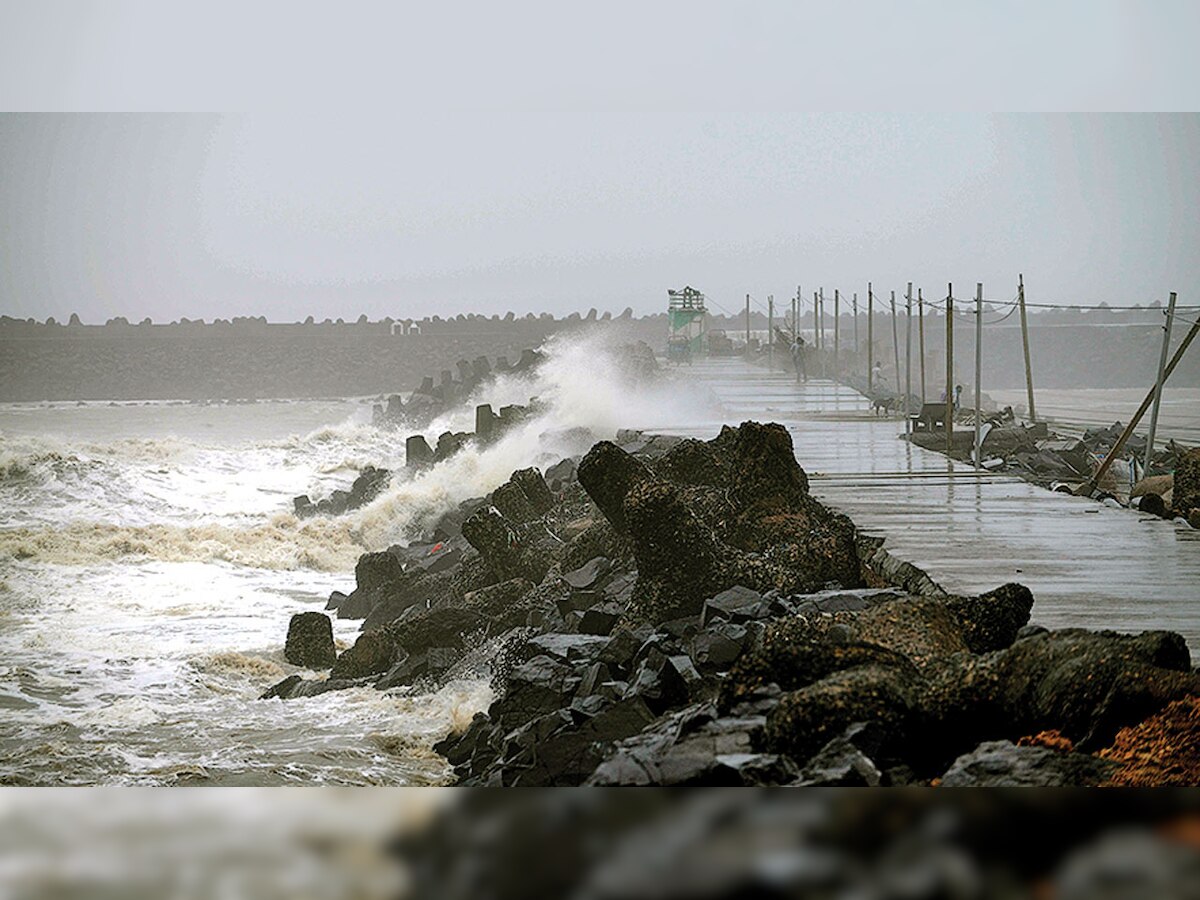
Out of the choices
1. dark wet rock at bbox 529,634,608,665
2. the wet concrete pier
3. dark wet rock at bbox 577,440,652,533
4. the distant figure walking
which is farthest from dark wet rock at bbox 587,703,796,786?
the distant figure walking

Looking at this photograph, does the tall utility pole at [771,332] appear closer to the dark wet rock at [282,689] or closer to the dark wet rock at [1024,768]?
the dark wet rock at [1024,768]

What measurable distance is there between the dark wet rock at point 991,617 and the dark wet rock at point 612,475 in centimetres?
107

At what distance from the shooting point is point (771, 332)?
14.7ft

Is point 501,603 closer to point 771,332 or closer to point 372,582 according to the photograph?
point 372,582

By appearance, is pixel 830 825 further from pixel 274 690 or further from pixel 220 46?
pixel 220 46

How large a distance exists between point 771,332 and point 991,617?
1.18m

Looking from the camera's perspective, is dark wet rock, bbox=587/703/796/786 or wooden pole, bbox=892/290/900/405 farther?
wooden pole, bbox=892/290/900/405

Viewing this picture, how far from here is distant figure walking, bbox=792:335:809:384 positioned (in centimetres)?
462

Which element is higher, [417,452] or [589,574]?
[417,452]

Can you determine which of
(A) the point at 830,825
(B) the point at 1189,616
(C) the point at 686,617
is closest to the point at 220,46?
(C) the point at 686,617

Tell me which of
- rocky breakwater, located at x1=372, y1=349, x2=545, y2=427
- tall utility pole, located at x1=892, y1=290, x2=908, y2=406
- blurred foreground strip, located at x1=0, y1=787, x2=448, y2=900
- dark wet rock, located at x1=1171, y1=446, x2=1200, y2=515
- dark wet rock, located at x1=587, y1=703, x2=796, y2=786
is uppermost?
tall utility pole, located at x1=892, y1=290, x2=908, y2=406

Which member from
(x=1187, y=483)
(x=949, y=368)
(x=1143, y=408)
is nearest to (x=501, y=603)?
(x=949, y=368)

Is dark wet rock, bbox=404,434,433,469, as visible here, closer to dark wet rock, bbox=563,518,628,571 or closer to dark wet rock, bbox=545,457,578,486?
dark wet rock, bbox=545,457,578,486

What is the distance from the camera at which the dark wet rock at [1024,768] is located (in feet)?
11.0
